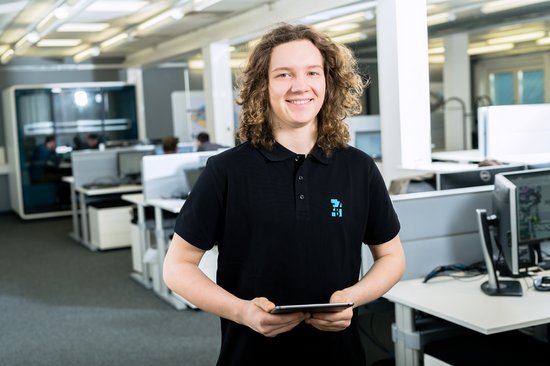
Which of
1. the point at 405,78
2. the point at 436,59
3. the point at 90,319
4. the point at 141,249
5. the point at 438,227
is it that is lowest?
the point at 90,319

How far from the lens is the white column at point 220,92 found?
8977 millimetres

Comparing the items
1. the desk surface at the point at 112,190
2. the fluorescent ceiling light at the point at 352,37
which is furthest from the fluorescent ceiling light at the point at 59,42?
the fluorescent ceiling light at the point at 352,37

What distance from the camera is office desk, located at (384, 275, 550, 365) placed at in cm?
247

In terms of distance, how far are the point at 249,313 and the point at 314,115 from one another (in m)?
0.42

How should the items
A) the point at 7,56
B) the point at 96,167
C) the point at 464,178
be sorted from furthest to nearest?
the point at 7,56
the point at 96,167
the point at 464,178

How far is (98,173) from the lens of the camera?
8344mm

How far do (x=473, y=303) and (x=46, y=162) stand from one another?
30.3 feet

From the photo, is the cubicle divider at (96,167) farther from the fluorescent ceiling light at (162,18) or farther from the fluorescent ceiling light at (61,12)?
the fluorescent ceiling light at (61,12)

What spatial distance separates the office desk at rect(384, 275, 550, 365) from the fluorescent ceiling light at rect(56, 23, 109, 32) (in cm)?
679

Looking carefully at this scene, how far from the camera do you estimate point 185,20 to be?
8.51 metres

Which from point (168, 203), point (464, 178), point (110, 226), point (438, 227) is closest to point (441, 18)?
point (110, 226)

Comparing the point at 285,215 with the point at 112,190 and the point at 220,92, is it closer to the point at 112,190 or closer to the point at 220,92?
the point at 112,190

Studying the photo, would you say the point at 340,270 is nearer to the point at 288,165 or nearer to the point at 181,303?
the point at 288,165

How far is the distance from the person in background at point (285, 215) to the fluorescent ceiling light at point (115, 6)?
6114 mm
